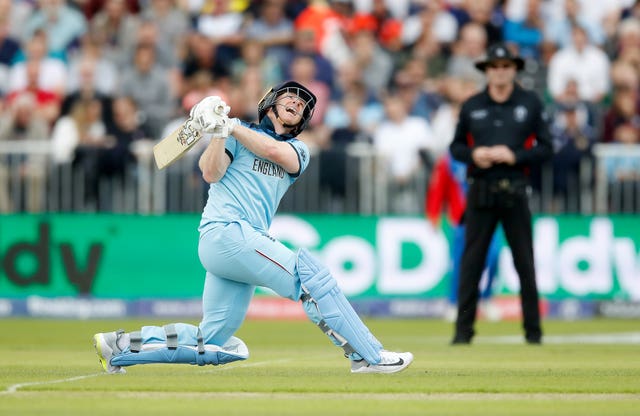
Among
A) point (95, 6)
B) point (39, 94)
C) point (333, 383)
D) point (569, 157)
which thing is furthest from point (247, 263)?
point (95, 6)

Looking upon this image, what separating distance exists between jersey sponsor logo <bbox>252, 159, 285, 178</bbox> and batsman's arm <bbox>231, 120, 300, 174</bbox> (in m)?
0.07

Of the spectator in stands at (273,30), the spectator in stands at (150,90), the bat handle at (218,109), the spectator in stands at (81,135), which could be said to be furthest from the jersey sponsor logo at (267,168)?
the spectator in stands at (273,30)

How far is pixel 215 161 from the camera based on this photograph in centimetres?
984

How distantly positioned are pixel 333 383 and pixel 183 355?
3.71ft

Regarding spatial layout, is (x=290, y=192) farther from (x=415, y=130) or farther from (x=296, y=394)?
(x=296, y=394)

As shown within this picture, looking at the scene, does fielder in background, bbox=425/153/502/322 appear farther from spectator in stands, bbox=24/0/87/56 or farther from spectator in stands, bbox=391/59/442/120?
spectator in stands, bbox=24/0/87/56

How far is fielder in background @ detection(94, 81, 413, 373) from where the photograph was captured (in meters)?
9.84

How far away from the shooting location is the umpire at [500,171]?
14781 millimetres

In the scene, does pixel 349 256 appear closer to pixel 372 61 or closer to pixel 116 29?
pixel 372 61

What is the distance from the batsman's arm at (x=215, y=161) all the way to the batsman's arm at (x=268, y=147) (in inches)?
5.6

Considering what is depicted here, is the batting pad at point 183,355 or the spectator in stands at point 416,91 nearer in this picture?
the batting pad at point 183,355

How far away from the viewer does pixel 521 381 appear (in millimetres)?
9977

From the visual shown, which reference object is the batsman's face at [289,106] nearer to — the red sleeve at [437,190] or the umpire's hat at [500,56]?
the umpire's hat at [500,56]

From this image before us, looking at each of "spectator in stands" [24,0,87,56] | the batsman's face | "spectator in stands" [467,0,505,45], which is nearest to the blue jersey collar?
the batsman's face
